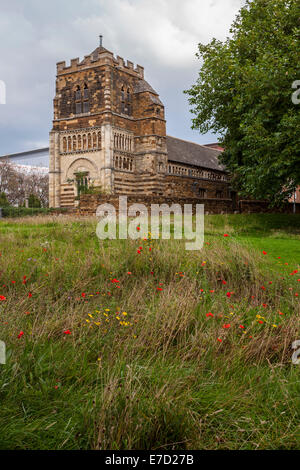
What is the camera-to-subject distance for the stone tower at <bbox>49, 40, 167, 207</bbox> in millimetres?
35719

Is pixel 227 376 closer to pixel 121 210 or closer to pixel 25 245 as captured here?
pixel 25 245

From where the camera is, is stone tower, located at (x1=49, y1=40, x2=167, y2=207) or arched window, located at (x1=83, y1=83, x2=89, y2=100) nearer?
stone tower, located at (x1=49, y1=40, x2=167, y2=207)

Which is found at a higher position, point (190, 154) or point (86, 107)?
point (86, 107)

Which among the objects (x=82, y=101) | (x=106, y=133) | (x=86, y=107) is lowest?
(x=106, y=133)

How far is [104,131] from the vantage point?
116ft

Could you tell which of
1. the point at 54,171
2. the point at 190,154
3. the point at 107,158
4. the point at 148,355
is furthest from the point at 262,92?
the point at 190,154

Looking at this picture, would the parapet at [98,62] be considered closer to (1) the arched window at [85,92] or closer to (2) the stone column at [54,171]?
(1) the arched window at [85,92]

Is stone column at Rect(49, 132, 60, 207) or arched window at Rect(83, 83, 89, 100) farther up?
arched window at Rect(83, 83, 89, 100)

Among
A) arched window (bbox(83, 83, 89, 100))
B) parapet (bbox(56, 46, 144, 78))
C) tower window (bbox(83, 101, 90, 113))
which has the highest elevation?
parapet (bbox(56, 46, 144, 78))

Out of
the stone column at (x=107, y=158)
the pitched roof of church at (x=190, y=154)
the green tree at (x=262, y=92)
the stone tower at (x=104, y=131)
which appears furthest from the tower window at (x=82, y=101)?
the green tree at (x=262, y=92)

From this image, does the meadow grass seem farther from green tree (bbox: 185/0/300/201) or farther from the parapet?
the parapet

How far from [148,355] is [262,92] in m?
15.5

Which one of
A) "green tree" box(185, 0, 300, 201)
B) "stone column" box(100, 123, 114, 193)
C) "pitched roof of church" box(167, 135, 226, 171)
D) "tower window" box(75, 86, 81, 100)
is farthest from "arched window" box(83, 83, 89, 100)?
"green tree" box(185, 0, 300, 201)

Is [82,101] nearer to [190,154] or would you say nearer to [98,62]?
[98,62]
